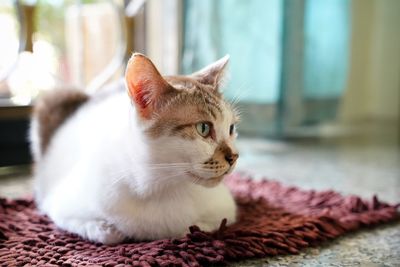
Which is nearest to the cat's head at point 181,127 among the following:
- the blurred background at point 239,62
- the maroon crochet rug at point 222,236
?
the maroon crochet rug at point 222,236

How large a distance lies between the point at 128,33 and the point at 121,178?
4.41 ft

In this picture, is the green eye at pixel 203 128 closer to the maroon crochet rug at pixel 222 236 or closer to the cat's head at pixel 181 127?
the cat's head at pixel 181 127

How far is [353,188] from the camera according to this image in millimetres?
1519

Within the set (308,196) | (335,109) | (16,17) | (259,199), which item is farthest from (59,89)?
(335,109)

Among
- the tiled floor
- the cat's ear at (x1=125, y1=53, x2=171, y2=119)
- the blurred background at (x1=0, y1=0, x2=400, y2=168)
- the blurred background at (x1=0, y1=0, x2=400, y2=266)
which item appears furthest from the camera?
the blurred background at (x1=0, y1=0, x2=400, y2=168)

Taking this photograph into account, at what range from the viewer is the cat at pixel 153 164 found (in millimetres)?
840

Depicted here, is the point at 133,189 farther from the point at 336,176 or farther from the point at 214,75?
the point at 336,176

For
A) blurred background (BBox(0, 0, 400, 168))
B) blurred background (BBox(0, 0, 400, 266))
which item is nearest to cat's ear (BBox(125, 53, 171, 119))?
blurred background (BBox(0, 0, 400, 266))

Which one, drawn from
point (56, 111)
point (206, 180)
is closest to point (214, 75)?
point (206, 180)

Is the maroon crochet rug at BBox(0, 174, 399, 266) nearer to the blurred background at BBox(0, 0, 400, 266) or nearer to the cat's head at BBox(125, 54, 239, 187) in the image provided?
the cat's head at BBox(125, 54, 239, 187)

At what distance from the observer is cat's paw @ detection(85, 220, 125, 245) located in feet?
2.95

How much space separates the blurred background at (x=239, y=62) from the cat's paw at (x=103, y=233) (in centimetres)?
57

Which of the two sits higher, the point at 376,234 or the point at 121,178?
the point at 121,178

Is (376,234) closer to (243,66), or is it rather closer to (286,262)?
(286,262)
